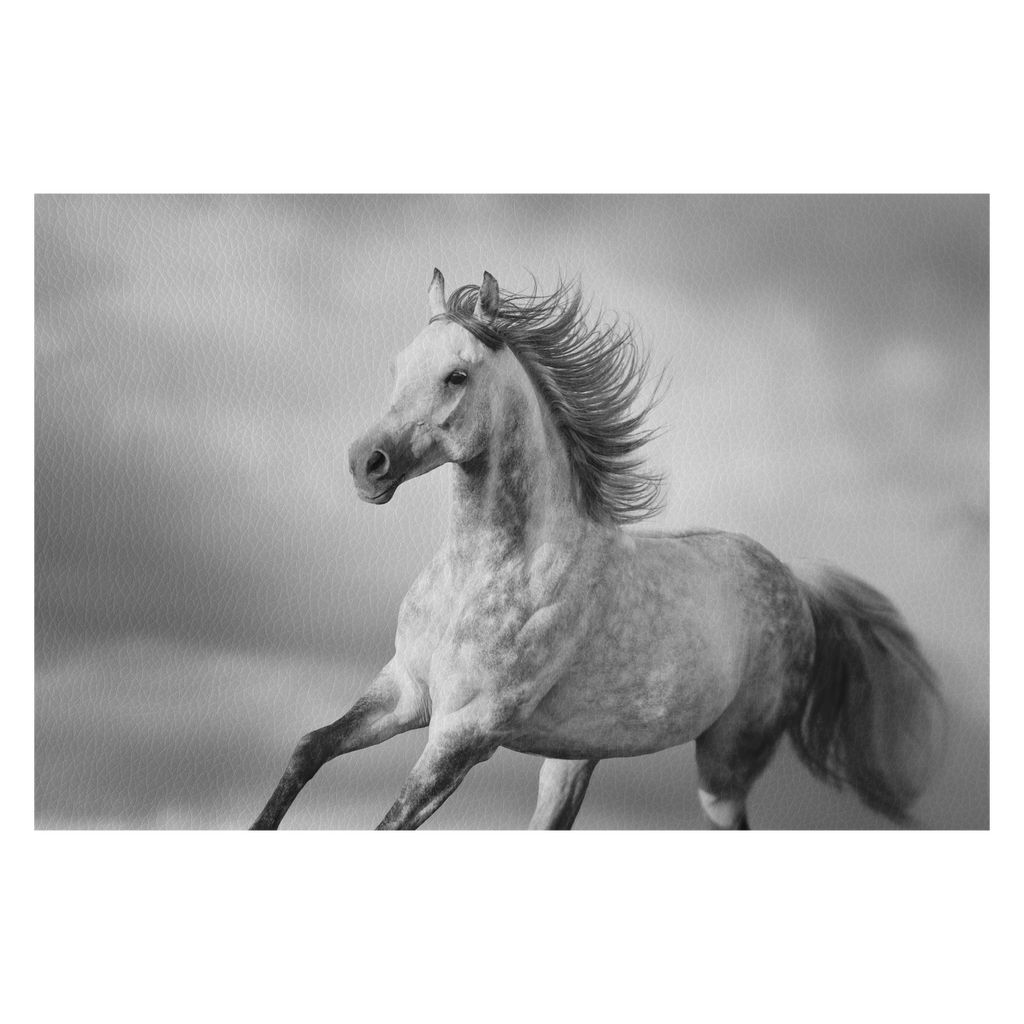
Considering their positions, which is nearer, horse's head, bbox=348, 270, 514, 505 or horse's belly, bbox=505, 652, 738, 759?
horse's head, bbox=348, 270, 514, 505

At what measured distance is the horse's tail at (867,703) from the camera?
374 centimetres

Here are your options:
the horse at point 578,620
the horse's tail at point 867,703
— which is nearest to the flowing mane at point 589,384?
the horse at point 578,620

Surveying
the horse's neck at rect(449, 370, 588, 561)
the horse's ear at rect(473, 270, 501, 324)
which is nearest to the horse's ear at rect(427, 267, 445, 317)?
the horse's ear at rect(473, 270, 501, 324)

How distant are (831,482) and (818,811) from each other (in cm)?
96

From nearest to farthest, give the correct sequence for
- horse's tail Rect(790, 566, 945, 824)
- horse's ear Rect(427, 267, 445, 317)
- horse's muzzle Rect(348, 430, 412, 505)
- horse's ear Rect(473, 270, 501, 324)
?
horse's muzzle Rect(348, 430, 412, 505), horse's ear Rect(473, 270, 501, 324), horse's ear Rect(427, 267, 445, 317), horse's tail Rect(790, 566, 945, 824)

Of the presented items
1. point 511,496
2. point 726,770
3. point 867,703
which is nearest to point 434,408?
point 511,496

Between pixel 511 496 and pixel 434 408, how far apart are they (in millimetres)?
316

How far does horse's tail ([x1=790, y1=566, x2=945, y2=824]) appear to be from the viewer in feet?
12.3

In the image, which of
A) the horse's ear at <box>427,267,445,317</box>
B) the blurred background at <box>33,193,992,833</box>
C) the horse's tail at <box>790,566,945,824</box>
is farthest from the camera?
the horse's tail at <box>790,566,945,824</box>

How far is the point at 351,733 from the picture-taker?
11.2 ft

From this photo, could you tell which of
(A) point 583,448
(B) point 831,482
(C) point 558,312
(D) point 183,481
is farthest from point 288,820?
(B) point 831,482

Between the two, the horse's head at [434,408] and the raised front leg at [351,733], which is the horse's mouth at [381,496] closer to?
the horse's head at [434,408]

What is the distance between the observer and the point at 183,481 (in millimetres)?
3646

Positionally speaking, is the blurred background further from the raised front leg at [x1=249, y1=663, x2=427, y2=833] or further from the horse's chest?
the horse's chest
